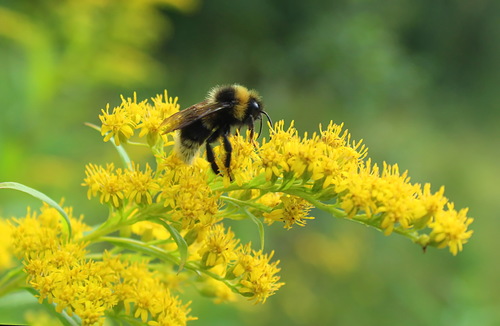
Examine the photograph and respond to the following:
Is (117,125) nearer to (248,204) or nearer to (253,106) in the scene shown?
(248,204)

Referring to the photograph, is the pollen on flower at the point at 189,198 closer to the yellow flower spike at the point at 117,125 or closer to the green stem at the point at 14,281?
the yellow flower spike at the point at 117,125

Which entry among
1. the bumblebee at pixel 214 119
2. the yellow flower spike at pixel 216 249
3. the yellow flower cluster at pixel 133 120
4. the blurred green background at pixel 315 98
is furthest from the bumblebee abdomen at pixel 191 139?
the blurred green background at pixel 315 98

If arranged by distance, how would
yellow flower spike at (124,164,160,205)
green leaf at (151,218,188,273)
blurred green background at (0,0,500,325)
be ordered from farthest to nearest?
1. blurred green background at (0,0,500,325)
2. yellow flower spike at (124,164,160,205)
3. green leaf at (151,218,188,273)

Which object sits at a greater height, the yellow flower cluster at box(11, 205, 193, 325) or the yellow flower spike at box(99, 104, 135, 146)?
the yellow flower spike at box(99, 104, 135, 146)

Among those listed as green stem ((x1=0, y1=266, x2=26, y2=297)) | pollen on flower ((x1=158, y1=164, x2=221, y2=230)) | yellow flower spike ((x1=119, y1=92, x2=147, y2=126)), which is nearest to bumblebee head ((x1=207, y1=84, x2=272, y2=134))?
yellow flower spike ((x1=119, y1=92, x2=147, y2=126))

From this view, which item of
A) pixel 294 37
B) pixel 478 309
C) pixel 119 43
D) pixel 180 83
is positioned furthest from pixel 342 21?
pixel 478 309

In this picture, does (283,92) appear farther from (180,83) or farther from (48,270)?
(48,270)

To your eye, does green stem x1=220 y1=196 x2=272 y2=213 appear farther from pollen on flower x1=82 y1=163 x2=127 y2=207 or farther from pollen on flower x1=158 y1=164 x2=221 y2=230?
pollen on flower x1=82 y1=163 x2=127 y2=207
